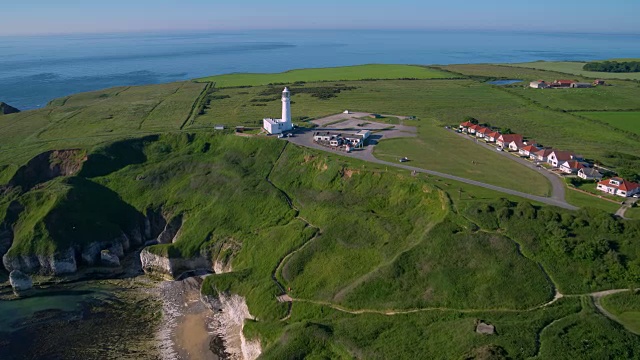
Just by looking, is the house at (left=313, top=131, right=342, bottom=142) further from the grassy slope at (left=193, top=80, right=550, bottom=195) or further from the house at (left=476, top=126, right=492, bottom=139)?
the house at (left=476, top=126, right=492, bottom=139)

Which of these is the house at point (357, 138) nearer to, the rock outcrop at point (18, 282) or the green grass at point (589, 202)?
the green grass at point (589, 202)

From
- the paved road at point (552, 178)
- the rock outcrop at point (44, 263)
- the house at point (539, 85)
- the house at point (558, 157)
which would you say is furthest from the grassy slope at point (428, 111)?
the rock outcrop at point (44, 263)

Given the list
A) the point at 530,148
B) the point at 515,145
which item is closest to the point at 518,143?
the point at 515,145

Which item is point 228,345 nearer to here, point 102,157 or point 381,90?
point 102,157

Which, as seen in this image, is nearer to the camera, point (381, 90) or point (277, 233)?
point (277, 233)

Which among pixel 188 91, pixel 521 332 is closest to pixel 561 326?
pixel 521 332

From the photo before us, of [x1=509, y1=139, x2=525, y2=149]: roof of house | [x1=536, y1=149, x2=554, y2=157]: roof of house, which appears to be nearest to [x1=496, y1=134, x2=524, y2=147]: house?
[x1=509, y1=139, x2=525, y2=149]: roof of house

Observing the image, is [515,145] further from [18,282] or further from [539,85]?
[539,85]
